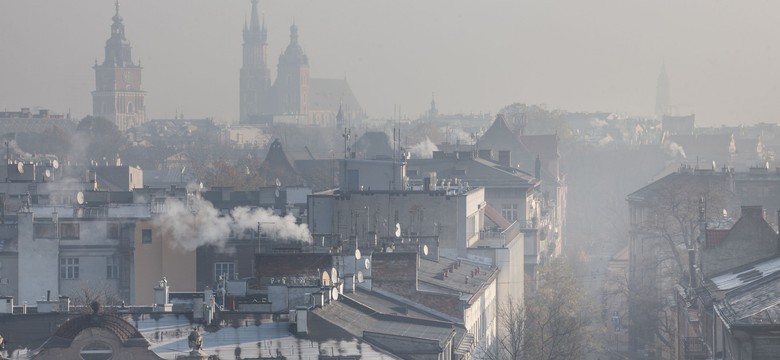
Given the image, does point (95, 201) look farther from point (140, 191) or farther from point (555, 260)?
point (555, 260)

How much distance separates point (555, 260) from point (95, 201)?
83.9ft

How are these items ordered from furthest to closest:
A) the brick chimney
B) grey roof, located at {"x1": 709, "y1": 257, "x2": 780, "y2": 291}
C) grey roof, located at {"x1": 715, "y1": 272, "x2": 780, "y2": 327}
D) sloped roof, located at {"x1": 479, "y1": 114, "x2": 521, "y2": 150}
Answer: sloped roof, located at {"x1": 479, "y1": 114, "x2": 521, "y2": 150} < the brick chimney < grey roof, located at {"x1": 709, "y1": 257, "x2": 780, "y2": 291} < grey roof, located at {"x1": 715, "y1": 272, "x2": 780, "y2": 327}

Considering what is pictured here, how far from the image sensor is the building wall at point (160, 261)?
7469 centimetres

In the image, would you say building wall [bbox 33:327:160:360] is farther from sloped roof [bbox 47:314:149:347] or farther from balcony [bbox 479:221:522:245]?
balcony [bbox 479:221:522:245]

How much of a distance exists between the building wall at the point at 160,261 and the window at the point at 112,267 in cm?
60

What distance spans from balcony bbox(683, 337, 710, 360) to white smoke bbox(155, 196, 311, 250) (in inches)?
683

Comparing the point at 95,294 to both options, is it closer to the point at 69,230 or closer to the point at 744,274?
the point at 69,230

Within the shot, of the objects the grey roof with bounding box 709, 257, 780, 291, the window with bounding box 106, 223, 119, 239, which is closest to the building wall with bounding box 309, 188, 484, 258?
the window with bounding box 106, 223, 119, 239

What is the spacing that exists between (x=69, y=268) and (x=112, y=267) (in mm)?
1357

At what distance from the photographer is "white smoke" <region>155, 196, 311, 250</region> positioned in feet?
245

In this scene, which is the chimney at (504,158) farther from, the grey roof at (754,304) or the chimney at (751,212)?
the grey roof at (754,304)

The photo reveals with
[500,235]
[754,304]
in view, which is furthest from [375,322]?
[500,235]

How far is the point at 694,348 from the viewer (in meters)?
59.6

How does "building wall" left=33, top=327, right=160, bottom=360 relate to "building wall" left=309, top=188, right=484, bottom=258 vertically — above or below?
below
